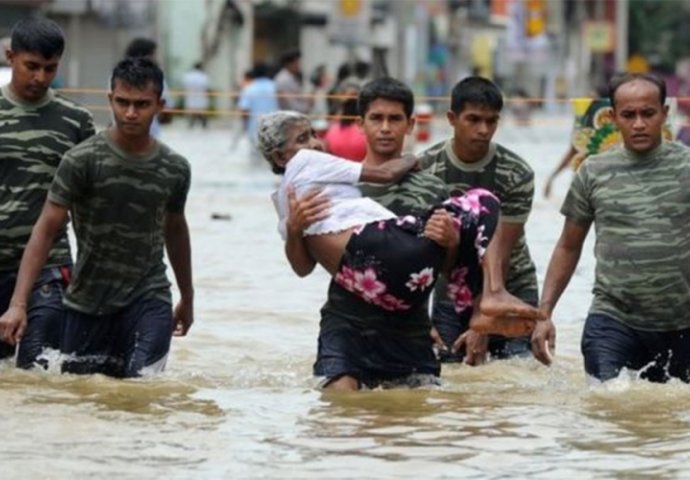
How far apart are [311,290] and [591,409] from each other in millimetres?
7093

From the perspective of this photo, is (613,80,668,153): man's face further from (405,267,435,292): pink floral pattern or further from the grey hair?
the grey hair

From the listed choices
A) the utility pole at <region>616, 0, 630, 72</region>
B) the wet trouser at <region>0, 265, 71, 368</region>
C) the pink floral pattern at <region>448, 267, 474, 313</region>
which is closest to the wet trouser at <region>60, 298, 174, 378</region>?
the wet trouser at <region>0, 265, 71, 368</region>

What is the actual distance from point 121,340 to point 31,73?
49.2 inches

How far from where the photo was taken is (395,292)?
9250mm

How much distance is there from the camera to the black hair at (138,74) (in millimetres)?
9656

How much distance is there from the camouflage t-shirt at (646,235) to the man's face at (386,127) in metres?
0.89

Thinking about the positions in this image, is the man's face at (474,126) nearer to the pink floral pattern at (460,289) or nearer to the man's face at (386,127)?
the pink floral pattern at (460,289)

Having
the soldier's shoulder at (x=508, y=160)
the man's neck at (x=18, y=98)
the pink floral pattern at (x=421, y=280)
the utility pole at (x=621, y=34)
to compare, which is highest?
the man's neck at (x=18, y=98)

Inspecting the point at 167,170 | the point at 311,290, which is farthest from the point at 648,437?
the point at 311,290

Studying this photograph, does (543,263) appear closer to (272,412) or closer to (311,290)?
(311,290)

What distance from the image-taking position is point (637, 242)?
31.6 feet

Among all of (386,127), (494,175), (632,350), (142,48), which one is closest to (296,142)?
(386,127)

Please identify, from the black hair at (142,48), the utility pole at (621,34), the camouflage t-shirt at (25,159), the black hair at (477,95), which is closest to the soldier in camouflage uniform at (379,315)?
the black hair at (477,95)

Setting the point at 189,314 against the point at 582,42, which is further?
the point at 582,42
